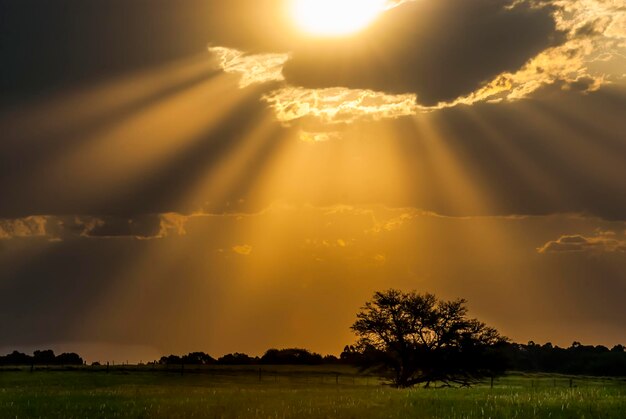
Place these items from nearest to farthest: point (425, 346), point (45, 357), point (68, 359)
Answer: point (425, 346) < point (68, 359) < point (45, 357)

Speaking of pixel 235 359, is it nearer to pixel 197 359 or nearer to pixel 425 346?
pixel 197 359

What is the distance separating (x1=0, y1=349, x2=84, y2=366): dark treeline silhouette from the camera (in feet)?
486

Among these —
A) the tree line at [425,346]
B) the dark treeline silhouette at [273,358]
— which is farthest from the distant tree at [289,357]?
the tree line at [425,346]

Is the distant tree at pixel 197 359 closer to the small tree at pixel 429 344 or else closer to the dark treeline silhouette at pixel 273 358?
the dark treeline silhouette at pixel 273 358

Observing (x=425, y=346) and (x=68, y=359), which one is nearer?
→ (x=425, y=346)

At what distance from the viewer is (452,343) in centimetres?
7238

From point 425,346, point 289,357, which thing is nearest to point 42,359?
point 289,357

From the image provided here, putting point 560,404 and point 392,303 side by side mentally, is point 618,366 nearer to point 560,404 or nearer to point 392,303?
point 392,303

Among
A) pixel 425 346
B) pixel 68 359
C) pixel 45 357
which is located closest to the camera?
pixel 425 346

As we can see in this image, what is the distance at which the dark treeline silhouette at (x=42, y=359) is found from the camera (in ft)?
486

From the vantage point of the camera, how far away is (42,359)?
16125cm

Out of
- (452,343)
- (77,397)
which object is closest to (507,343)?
(452,343)

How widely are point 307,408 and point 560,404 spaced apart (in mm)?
8125

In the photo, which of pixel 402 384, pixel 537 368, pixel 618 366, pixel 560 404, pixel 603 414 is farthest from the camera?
pixel 537 368
